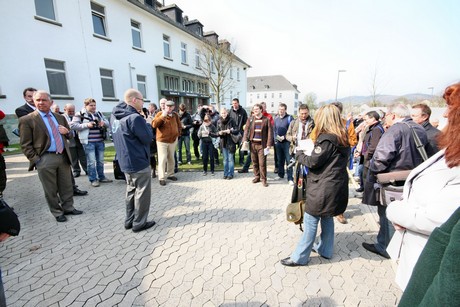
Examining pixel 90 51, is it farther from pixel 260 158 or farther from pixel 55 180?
pixel 260 158

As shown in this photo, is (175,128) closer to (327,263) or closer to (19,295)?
(19,295)

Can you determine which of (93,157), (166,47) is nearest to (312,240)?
(93,157)

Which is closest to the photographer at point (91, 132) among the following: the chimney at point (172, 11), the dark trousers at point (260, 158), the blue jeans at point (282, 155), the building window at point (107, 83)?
the dark trousers at point (260, 158)

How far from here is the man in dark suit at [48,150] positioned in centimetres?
364

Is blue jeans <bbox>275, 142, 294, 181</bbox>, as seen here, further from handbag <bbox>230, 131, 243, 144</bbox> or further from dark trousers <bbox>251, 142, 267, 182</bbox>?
handbag <bbox>230, 131, 243, 144</bbox>

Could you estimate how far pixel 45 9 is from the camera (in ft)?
35.2

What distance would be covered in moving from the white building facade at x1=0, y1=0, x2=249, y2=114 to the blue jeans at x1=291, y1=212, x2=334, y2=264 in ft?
42.8

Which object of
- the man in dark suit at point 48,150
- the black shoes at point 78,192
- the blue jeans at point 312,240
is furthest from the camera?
the black shoes at point 78,192

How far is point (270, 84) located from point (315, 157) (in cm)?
7433

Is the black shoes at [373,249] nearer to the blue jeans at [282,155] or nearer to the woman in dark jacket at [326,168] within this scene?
the woman in dark jacket at [326,168]

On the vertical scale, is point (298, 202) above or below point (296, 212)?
above

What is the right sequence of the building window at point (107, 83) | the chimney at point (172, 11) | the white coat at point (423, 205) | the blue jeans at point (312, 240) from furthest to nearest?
1. the chimney at point (172, 11)
2. the building window at point (107, 83)
3. the blue jeans at point (312, 240)
4. the white coat at point (423, 205)

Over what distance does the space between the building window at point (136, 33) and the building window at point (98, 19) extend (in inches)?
89.6

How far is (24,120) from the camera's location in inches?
142
